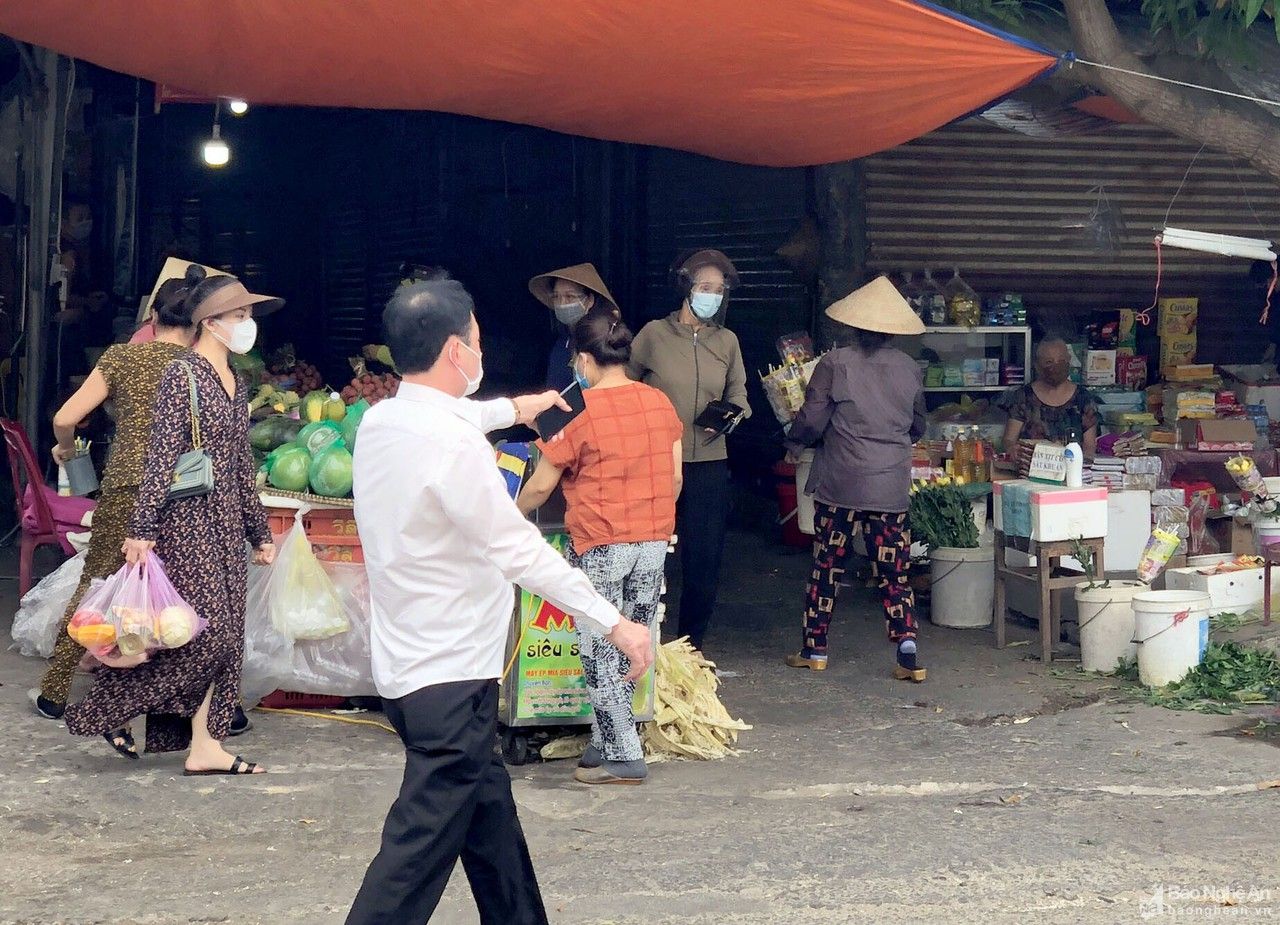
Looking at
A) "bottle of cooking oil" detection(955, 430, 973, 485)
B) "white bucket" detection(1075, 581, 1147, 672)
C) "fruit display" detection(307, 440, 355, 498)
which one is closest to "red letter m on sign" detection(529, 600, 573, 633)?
"fruit display" detection(307, 440, 355, 498)

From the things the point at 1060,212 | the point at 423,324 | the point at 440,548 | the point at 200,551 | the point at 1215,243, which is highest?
the point at 1060,212

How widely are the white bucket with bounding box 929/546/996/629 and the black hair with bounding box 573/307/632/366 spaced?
3180mm

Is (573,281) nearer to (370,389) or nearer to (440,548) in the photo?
(370,389)

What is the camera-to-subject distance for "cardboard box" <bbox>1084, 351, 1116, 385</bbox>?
970cm

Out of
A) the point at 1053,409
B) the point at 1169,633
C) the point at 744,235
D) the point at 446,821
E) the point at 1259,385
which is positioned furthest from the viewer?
the point at 744,235

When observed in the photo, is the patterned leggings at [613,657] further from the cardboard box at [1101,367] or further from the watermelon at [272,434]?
the cardboard box at [1101,367]

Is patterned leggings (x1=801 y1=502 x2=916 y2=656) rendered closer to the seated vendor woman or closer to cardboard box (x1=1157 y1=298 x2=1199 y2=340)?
the seated vendor woman

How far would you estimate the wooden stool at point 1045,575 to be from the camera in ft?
23.7

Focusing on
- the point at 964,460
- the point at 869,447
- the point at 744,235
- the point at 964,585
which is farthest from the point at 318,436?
the point at 744,235

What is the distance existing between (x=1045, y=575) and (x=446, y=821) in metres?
4.58

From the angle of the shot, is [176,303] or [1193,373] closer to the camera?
[176,303]

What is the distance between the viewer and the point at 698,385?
702cm

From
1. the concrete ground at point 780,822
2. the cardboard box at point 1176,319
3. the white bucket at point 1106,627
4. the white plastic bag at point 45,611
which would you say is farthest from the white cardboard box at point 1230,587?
the white plastic bag at point 45,611

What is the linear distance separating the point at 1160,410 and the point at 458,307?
716 cm
